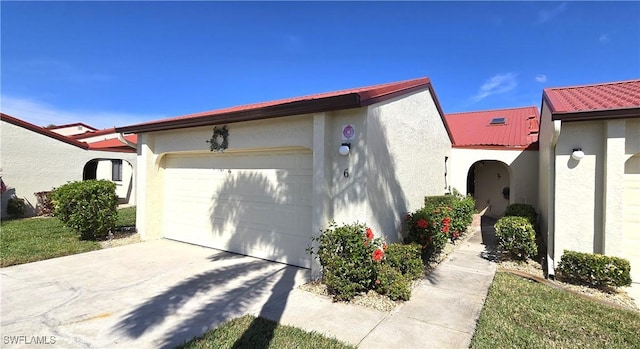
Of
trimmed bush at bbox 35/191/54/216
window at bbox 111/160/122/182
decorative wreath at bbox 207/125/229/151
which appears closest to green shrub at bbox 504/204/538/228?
decorative wreath at bbox 207/125/229/151

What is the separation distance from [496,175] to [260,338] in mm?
15421

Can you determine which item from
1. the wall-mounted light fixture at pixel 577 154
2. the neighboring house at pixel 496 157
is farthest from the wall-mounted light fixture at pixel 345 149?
the neighboring house at pixel 496 157

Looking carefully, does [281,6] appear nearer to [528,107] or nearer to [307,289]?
[307,289]

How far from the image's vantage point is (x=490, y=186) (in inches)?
623

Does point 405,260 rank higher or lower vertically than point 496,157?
lower

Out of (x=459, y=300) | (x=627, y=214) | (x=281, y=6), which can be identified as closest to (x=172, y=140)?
(x=281, y=6)

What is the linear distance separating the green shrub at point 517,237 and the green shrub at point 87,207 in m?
10.9

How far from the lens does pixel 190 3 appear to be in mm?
9070

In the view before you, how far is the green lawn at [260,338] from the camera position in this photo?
3666mm

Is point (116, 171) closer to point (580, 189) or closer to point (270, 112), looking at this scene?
point (270, 112)

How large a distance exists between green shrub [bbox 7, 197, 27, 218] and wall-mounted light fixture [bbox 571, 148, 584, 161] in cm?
1997

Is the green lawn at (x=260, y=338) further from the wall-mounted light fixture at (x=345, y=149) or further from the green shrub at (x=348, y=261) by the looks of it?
the wall-mounted light fixture at (x=345, y=149)

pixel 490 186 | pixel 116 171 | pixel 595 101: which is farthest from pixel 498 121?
pixel 116 171

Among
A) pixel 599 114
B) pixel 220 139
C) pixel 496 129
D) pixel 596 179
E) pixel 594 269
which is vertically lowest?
pixel 594 269
